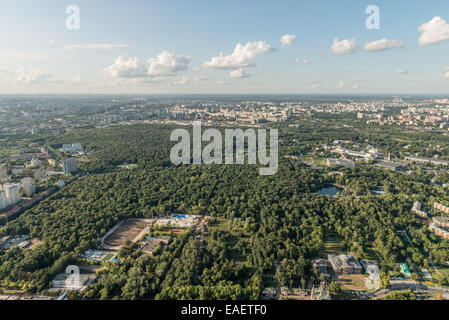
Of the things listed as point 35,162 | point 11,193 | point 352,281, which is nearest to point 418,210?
point 352,281

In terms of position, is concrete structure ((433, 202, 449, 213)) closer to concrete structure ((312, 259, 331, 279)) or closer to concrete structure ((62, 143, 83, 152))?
concrete structure ((312, 259, 331, 279))

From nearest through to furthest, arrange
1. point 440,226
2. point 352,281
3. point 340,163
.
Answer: point 352,281
point 440,226
point 340,163

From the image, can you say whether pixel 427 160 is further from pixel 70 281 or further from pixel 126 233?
pixel 70 281

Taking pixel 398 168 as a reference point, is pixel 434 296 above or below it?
below

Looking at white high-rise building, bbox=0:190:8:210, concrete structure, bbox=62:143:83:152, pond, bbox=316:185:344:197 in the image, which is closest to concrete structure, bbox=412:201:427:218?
pond, bbox=316:185:344:197
